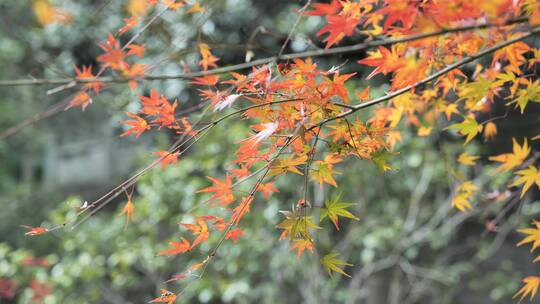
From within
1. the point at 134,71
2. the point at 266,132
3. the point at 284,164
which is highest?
the point at 134,71

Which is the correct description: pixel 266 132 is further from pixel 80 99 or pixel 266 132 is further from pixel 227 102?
pixel 80 99

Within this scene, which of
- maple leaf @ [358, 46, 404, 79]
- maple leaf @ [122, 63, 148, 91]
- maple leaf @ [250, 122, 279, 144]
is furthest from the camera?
maple leaf @ [358, 46, 404, 79]

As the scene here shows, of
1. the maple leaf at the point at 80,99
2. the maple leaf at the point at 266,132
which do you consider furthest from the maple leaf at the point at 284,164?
the maple leaf at the point at 80,99

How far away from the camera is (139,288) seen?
3.97 meters

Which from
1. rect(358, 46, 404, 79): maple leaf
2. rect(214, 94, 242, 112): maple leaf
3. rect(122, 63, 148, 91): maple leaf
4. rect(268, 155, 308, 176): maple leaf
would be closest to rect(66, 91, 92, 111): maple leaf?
rect(122, 63, 148, 91): maple leaf

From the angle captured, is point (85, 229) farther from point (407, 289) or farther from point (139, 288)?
point (407, 289)

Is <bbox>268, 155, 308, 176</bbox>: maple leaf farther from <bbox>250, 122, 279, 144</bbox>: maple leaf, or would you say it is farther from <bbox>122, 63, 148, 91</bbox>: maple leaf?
<bbox>122, 63, 148, 91</bbox>: maple leaf

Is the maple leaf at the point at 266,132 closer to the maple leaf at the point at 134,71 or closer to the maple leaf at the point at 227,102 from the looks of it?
the maple leaf at the point at 227,102

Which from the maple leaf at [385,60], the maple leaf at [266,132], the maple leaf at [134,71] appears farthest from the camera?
the maple leaf at [385,60]

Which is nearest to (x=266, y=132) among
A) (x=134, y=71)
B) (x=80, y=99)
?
(x=134, y=71)

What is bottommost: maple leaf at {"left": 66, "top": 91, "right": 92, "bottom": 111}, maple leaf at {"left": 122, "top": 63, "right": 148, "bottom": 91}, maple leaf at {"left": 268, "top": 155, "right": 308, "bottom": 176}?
maple leaf at {"left": 268, "top": 155, "right": 308, "bottom": 176}

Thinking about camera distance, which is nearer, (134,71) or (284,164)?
(134,71)

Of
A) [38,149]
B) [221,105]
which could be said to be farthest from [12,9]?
[221,105]

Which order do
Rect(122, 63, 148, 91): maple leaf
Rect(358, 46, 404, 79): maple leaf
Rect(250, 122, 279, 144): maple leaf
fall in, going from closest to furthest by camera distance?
Rect(122, 63, 148, 91): maple leaf, Rect(250, 122, 279, 144): maple leaf, Rect(358, 46, 404, 79): maple leaf
